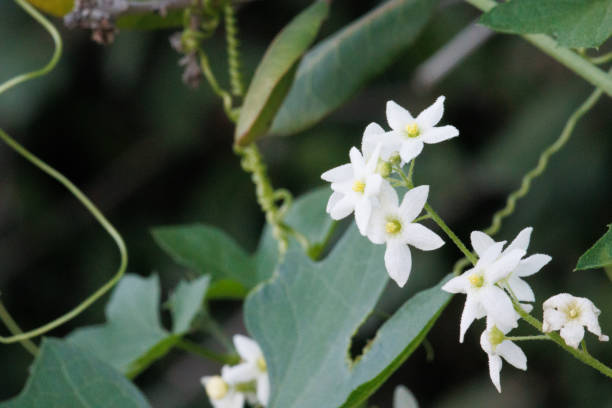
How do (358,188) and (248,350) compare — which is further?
(248,350)

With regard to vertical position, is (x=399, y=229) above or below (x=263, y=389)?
above

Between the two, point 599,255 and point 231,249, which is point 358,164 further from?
point 231,249

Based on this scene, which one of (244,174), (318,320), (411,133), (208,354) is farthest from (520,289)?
(244,174)

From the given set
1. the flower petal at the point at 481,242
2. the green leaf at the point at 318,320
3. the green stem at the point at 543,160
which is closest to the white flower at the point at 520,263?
the flower petal at the point at 481,242

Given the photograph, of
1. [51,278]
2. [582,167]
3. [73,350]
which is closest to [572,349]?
[73,350]

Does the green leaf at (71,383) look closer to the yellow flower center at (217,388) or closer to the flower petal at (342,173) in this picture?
the yellow flower center at (217,388)

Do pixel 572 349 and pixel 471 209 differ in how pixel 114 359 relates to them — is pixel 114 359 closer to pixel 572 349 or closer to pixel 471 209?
pixel 572 349
